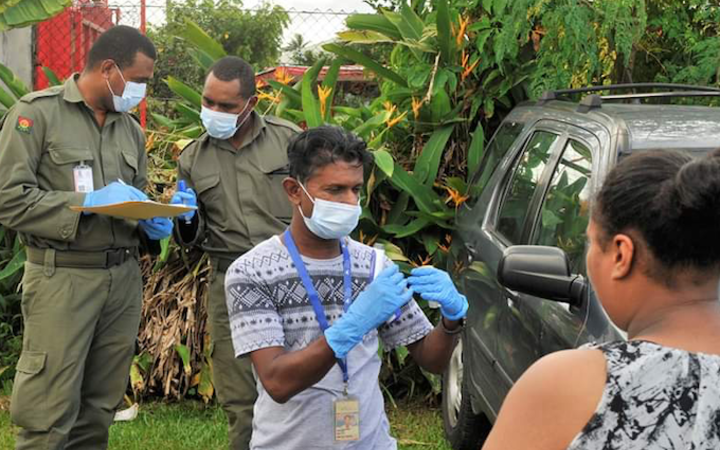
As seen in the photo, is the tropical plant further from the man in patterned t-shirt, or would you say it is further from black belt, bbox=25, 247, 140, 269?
the man in patterned t-shirt

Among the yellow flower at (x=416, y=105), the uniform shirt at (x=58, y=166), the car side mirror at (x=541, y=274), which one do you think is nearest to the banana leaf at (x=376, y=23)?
the yellow flower at (x=416, y=105)

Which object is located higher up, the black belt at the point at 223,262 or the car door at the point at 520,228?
the car door at the point at 520,228

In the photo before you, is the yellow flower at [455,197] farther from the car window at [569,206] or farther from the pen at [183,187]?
the pen at [183,187]

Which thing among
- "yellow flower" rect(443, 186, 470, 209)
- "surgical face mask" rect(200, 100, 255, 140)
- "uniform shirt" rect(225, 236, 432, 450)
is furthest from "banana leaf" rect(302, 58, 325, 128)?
"uniform shirt" rect(225, 236, 432, 450)

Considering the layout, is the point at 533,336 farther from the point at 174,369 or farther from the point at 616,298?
the point at 174,369

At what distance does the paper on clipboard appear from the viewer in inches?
151

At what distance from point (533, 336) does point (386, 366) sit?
253 cm

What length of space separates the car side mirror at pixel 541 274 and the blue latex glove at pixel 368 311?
577 millimetres

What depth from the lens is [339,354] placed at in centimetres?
246

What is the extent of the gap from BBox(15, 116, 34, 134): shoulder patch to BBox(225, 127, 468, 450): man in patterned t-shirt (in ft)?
5.48

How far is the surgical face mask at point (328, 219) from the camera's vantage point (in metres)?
2.76

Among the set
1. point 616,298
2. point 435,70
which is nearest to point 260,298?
point 616,298

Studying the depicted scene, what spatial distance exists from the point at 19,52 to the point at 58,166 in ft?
18.5

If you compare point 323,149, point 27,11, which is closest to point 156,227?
point 323,149
